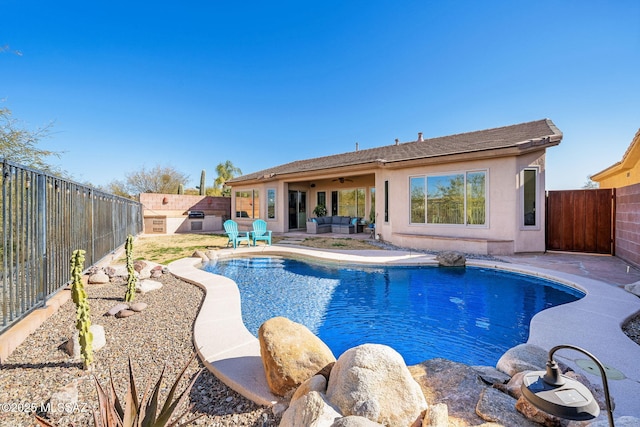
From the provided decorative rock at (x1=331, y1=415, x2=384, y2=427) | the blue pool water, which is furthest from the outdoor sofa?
decorative rock at (x1=331, y1=415, x2=384, y2=427)

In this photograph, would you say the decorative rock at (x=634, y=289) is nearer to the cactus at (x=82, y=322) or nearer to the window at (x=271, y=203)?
the cactus at (x=82, y=322)

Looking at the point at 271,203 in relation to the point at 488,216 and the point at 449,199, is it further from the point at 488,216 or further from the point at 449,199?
the point at 488,216

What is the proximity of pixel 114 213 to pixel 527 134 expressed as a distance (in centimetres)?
1504

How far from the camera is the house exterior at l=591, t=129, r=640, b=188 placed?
7996 mm

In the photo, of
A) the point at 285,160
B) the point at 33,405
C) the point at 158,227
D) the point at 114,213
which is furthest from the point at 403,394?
the point at 285,160

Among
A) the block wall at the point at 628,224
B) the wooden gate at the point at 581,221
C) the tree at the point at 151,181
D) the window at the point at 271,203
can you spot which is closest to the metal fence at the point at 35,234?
the window at the point at 271,203

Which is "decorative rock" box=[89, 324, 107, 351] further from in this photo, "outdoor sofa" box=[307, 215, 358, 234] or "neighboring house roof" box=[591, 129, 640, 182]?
"outdoor sofa" box=[307, 215, 358, 234]

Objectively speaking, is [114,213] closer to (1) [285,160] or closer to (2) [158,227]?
(2) [158,227]

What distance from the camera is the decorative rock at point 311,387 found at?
2209mm

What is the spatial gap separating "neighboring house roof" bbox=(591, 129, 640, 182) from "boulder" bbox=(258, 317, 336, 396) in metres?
9.82

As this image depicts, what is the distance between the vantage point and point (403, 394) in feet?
6.91

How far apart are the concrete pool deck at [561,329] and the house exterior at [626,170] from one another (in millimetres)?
3417

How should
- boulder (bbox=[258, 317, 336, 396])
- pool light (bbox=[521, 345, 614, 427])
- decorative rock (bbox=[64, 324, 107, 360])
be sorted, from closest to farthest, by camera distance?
pool light (bbox=[521, 345, 614, 427])
boulder (bbox=[258, 317, 336, 396])
decorative rock (bbox=[64, 324, 107, 360])

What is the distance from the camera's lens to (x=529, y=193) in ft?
30.6
